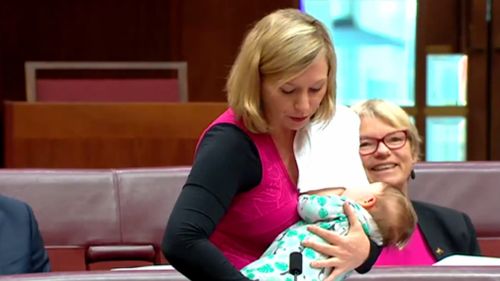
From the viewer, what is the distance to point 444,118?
16.2 ft

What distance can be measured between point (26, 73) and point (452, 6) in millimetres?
2155

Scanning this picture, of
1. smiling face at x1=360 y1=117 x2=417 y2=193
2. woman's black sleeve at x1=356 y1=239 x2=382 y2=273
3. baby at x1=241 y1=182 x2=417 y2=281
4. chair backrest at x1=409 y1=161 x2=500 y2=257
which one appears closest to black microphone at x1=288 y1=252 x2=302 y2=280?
baby at x1=241 y1=182 x2=417 y2=281

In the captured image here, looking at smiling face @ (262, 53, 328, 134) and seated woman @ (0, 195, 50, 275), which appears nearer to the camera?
smiling face @ (262, 53, 328, 134)

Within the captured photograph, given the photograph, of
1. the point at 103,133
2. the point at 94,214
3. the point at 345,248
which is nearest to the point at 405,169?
the point at 94,214

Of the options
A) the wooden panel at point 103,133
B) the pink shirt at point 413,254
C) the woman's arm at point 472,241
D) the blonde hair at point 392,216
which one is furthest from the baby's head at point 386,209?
the wooden panel at point 103,133

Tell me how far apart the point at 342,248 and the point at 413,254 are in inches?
Answer: 42.5

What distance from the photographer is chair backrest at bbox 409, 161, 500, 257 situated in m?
2.82

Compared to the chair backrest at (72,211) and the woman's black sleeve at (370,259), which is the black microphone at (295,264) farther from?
the chair backrest at (72,211)

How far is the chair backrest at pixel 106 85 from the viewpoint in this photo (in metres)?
4.54

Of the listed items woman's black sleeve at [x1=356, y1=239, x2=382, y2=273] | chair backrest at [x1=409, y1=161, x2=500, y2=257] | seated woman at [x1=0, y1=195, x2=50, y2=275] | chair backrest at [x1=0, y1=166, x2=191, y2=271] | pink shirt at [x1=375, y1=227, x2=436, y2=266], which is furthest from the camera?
chair backrest at [x1=409, y1=161, x2=500, y2=257]

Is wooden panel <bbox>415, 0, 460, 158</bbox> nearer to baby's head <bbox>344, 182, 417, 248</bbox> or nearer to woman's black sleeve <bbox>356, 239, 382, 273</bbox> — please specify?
baby's head <bbox>344, 182, 417, 248</bbox>

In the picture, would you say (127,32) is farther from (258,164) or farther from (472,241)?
(258,164)

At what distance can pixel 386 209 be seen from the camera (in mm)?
1622

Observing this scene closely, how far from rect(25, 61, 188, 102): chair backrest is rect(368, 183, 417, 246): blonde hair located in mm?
2990
